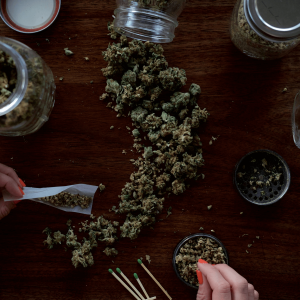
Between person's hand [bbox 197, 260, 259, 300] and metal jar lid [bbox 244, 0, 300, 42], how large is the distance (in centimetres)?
78

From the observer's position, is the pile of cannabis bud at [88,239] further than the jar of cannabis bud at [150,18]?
Yes

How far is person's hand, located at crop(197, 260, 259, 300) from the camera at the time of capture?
913 millimetres

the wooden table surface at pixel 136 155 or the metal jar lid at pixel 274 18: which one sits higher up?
the metal jar lid at pixel 274 18

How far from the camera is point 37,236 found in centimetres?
110

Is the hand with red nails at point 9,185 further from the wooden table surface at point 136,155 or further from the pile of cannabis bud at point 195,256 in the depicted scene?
the pile of cannabis bud at point 195,256

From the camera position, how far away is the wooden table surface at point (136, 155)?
1.08m

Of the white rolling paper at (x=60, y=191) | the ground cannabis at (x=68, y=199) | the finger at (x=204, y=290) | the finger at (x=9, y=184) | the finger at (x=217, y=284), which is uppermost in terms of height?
the finger at (x=9, y=184)

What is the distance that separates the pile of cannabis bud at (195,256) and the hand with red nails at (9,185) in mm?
625

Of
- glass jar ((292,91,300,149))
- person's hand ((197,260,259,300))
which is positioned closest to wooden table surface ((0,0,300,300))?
glass jar ((292,91,300,149))

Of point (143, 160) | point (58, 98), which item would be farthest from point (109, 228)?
point (58, 98)

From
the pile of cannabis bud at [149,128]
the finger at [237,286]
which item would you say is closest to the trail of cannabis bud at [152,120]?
the pile of cannabis bud at [149,128]

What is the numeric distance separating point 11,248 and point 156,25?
3.27 ft

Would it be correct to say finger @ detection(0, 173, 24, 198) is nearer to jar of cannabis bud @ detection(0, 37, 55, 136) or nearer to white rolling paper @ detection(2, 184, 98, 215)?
white rolling paper @ detection(2, 184, 98, 215)

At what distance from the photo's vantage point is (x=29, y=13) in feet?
3.45
